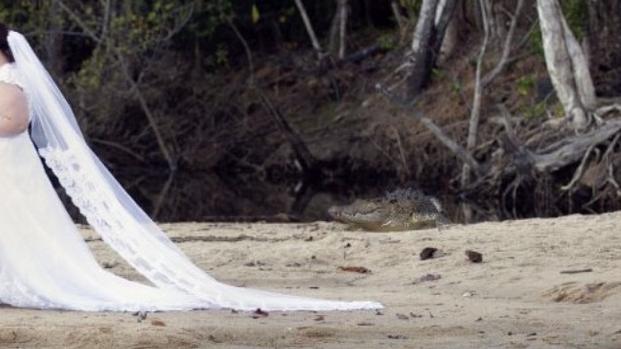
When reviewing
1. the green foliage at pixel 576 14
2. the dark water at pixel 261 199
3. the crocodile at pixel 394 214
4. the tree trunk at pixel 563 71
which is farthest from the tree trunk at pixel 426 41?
the crocodile at pixel 394 214

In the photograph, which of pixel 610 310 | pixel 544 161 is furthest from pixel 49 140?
pixel 544 161

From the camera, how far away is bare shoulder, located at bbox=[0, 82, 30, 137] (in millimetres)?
9320

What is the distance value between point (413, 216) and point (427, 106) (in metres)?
12.4

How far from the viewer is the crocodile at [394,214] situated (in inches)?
587

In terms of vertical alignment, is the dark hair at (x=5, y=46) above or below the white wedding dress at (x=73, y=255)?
above

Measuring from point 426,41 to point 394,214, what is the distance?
39.0ft

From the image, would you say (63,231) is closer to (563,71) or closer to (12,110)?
(12,110)

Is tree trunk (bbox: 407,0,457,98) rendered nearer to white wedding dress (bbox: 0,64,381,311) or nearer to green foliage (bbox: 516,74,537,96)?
green foliage (bbox: 516,74,537,96)

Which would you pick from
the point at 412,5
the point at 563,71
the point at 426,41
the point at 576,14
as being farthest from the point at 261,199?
the point at 412,5

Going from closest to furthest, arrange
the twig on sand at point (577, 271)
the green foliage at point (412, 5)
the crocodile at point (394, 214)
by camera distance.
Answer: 1. the twig on sand at point (577, 271)
2. the crocodile at point (394, 214)
3. the green foliage at point (412, 5)

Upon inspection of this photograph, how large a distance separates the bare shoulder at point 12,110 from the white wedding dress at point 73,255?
6 centimetres

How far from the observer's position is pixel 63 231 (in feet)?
31.6

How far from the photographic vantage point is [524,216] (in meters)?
20.5

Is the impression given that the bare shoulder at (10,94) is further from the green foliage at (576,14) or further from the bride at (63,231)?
the green foliage at (576,14)
